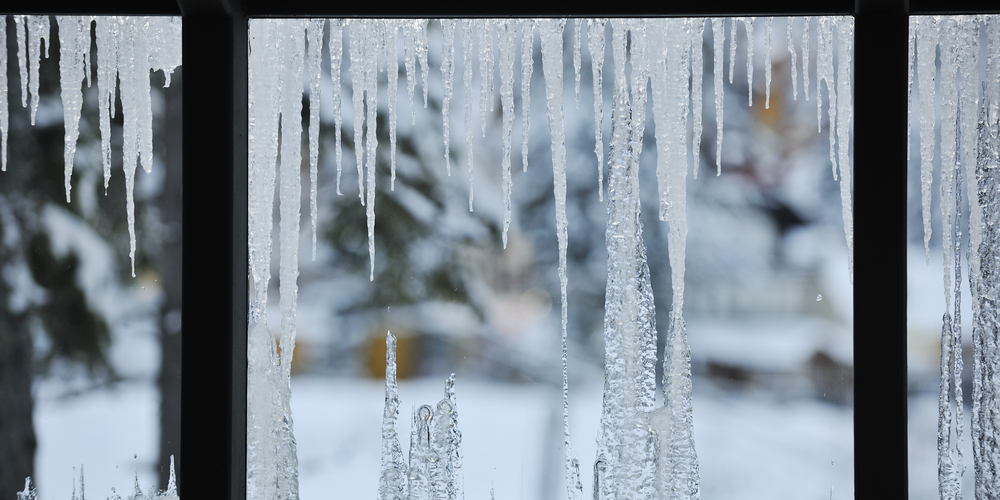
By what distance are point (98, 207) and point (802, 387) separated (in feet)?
17.1

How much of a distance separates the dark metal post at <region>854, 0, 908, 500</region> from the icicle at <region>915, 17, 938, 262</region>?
128 cm

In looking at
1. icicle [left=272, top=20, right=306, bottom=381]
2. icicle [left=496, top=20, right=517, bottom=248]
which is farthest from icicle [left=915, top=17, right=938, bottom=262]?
icicle [left=272, top=20, right=306, bottom=381]

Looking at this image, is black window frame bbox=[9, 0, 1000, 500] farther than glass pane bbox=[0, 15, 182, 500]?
No

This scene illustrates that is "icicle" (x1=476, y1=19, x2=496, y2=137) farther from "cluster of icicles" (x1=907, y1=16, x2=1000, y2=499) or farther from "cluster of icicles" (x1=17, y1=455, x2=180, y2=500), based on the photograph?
"cluster of icicles" (x1=17, y1=455, x2=180, y2=500)

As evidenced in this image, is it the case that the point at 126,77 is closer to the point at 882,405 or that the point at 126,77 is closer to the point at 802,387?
the point at 882,405

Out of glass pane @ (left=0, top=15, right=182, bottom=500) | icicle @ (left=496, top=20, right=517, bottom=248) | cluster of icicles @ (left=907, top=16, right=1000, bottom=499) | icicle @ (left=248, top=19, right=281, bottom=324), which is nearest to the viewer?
icicle @ (left=248, top=19, right=281, bottom=324)

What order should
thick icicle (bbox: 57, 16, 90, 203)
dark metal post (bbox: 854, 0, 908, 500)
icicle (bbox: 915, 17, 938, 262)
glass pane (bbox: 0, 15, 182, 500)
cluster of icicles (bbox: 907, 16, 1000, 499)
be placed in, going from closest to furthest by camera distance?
dark metal post (bbox: 854, 0, 908, 500) < cluster of icicles (bbox: 907, 16, 1000, 499) < icicle (bbox: 915, 17, 938, 262) < thick icicle (bbox: 57, 16, 90, 203) < glass pane (bbox: 0, 15, 182, 500)

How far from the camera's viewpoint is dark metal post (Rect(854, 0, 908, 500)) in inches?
40.9

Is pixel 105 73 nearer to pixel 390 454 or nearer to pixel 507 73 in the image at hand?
pixel 507 73

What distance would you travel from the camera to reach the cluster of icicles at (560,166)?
191 cm

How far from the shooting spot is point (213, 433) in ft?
3.58

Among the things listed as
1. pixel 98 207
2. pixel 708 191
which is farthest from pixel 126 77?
pixel 708 191

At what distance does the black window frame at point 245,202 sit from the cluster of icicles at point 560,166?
2.41ft

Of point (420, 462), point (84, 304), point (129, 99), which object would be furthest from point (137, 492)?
point (129, 99)
